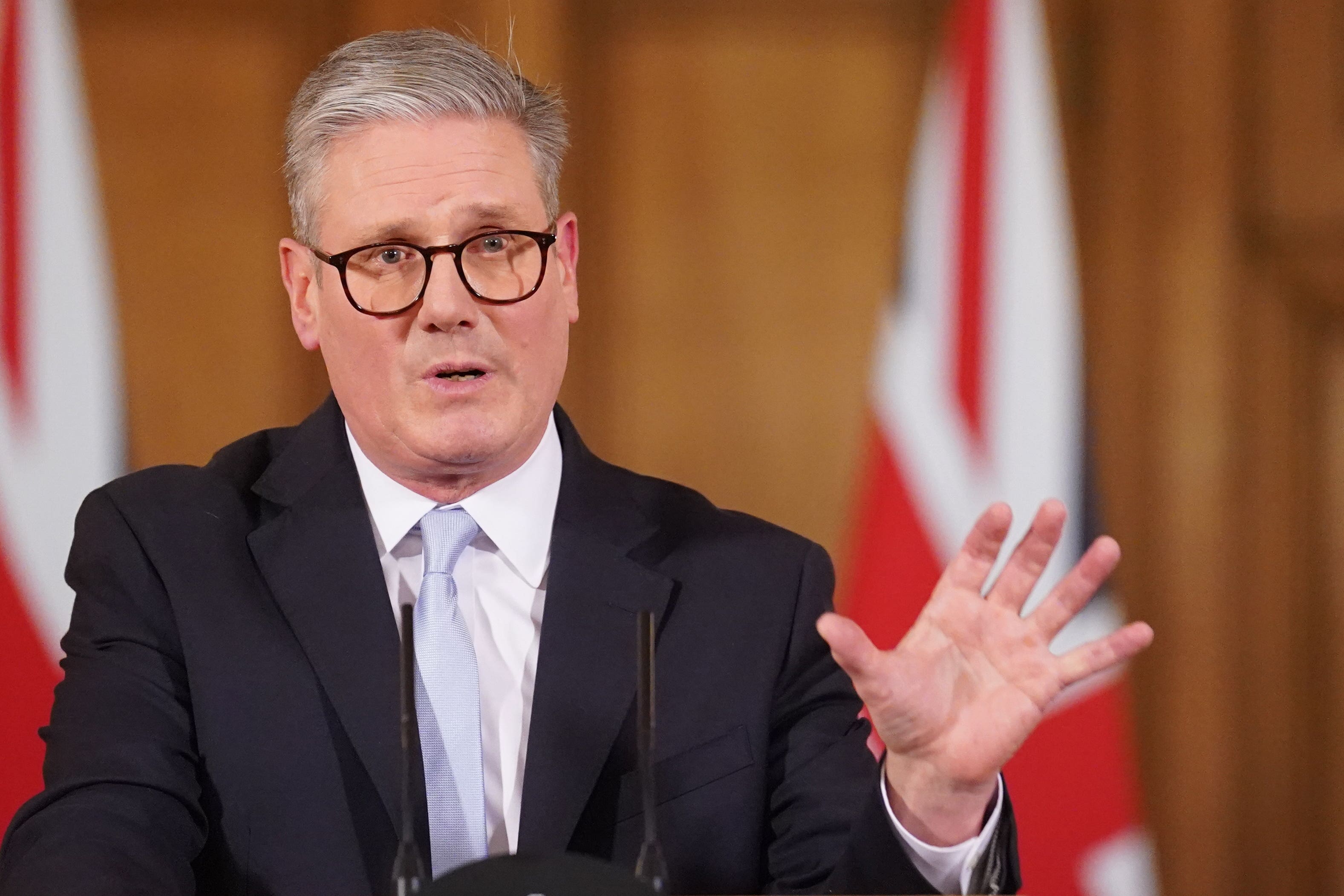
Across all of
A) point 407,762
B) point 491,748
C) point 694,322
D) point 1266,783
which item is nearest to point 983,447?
point 694,322

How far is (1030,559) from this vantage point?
117cm

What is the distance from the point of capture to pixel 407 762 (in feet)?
3.20

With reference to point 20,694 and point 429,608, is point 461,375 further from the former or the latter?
point 20,694

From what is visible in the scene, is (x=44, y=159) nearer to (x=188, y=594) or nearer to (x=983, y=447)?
(x=188, y=594)

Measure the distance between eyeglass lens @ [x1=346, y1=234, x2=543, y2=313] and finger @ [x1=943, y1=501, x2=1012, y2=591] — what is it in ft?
1.91

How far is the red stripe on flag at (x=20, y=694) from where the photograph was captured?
229 cm

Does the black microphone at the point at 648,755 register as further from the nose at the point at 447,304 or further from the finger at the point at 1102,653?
the nose at the point at 447,304

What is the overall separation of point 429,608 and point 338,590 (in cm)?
11

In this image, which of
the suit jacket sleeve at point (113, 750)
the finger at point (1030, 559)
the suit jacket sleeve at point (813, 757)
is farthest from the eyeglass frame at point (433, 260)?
the finger at point (1030, 559)

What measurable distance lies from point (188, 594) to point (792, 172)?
4.64 feet

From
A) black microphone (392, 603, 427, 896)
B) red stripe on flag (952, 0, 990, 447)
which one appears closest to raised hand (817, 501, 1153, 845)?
black microphone (392, 603, 427, 896)

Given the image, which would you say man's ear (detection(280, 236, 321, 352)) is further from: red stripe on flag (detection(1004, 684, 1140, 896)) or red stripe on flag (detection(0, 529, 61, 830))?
red stripe on flag (detection(1004, 684, 1140, 896))

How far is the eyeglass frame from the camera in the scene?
57.6 inches

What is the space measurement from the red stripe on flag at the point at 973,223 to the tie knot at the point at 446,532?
3.70 feet
